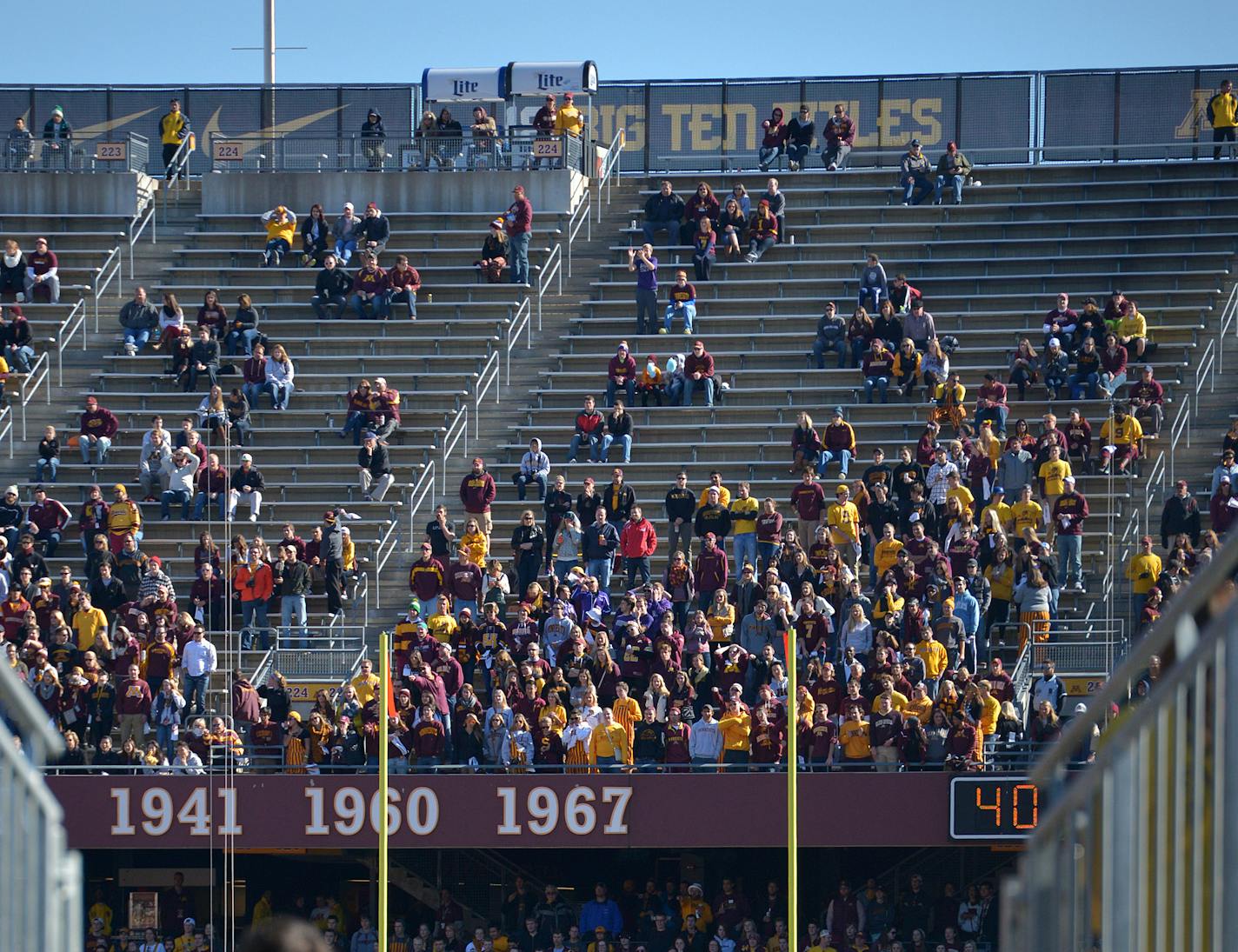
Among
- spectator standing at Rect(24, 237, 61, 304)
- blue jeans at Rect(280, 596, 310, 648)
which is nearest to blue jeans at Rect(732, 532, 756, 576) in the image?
blue jeans at Rect(280, 596, 310, 648)

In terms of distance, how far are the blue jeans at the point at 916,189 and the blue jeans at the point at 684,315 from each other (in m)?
4.45

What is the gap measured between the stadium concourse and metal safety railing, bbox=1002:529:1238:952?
43.3ft

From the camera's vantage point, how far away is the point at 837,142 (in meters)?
33.1

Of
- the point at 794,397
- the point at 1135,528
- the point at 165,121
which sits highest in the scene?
the point at 165,121

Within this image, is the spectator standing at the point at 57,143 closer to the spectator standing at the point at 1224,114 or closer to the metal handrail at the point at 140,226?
the metal handrail at the point at 140,226

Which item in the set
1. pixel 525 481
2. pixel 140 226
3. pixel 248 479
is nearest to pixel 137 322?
pixel 140 226

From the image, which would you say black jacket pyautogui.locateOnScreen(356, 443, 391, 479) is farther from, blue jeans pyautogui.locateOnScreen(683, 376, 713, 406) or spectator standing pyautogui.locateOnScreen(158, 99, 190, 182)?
spectator standing pyautogui.locateOnScreen(158, 99, 190, 182)

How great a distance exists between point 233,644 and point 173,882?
2619 millimetres

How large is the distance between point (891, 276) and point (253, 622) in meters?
11.3

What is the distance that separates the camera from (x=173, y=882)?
22266 millimetres

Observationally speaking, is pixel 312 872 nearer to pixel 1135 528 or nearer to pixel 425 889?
pixel 425 889

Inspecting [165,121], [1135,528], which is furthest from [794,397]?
[165,121]

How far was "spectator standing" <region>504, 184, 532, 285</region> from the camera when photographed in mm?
30391

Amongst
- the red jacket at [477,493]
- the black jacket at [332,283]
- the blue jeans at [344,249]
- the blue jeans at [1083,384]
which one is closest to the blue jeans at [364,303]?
the black jacket at [332,283]
